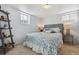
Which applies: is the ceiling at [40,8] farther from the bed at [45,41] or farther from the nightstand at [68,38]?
the nightstand at [68,38]

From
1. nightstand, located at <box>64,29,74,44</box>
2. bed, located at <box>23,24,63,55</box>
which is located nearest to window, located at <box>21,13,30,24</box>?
bed, located at <box>23,24,63,55</box>

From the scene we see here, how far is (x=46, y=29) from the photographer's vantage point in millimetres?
1408

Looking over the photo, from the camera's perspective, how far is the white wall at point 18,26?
52.0 inches

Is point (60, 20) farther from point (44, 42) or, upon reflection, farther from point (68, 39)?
point (44, 42)

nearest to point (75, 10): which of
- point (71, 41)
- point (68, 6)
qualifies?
point (68, 6)

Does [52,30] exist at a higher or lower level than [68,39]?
higher

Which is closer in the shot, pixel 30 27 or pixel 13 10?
pixel 13 10

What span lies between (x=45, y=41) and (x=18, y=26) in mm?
523

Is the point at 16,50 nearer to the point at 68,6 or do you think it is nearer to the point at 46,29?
the point at 46,29

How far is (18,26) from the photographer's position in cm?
138

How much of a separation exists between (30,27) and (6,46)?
1.66 feet

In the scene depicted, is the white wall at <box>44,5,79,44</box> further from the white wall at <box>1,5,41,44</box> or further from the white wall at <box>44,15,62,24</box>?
the white wall at <box>1,5,41,44</box>

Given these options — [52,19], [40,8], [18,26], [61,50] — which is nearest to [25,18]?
[18,26]
